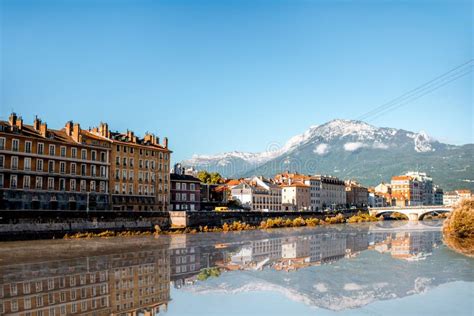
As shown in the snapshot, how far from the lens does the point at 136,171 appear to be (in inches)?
2611

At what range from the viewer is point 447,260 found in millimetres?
27031

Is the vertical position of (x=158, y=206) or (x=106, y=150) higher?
(x=106, y=150)

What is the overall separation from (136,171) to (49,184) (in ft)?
43.4

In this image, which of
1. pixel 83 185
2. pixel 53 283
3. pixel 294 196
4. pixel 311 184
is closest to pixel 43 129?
pixel 83 185

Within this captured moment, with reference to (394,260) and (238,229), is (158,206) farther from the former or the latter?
(394,260)

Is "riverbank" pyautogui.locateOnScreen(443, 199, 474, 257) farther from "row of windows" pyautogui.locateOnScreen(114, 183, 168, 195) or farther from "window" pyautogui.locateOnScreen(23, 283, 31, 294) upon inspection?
"row of windows" pyautogui.locateOnScreen(114, 183, 168, 195)

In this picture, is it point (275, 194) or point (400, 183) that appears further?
point (400, 183)

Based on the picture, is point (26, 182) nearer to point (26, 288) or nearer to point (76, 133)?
point (76, 133)

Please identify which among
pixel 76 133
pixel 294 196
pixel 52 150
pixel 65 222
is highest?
pixel 76 133

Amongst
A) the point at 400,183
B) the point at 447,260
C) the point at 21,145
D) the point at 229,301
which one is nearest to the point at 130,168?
the point at 21,145

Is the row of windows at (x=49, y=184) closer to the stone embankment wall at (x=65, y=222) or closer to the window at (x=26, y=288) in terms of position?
the stone embankment wall at (x=65, y=222)

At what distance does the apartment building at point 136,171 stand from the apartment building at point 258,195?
3401cm

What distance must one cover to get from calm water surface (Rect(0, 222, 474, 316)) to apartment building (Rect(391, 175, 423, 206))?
497 ft

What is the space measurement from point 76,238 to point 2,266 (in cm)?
2176
